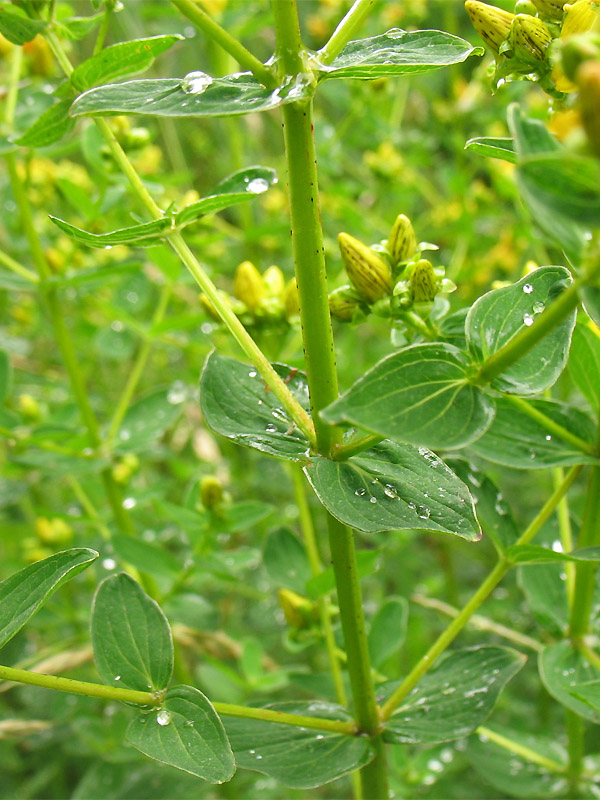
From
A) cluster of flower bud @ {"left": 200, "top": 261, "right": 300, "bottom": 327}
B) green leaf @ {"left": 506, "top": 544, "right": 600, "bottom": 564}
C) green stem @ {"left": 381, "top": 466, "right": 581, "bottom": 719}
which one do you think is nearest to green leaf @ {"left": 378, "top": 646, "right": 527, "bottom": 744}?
green stem @ {"left": 381, "top": 466, "right": 581, "bottom": 719}

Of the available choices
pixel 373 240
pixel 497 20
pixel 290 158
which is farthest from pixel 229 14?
pixel 290 158

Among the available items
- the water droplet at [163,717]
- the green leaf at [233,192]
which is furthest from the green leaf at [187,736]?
the green leaf at [233,192]

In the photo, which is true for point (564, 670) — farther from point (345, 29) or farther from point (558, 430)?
point (345, 29)

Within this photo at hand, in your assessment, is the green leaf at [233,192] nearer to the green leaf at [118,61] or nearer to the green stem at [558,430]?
the green leaf at [118,61]

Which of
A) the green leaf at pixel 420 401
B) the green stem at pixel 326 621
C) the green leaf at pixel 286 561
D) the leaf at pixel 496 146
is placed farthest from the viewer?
the green leaf at pixel 286 561

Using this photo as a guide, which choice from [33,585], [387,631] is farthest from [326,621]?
[33,585]

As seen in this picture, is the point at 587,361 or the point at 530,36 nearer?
the point at 530,36
